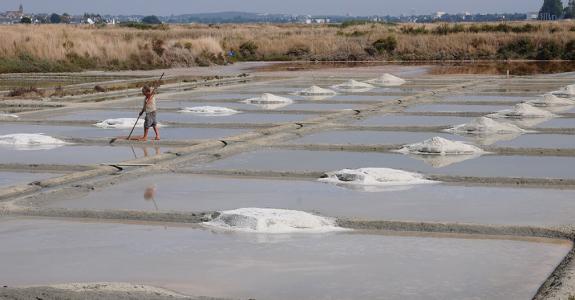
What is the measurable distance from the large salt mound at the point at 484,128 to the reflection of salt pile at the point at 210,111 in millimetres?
4507

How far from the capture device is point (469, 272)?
607cm

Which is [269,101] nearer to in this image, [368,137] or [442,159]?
[368,137]

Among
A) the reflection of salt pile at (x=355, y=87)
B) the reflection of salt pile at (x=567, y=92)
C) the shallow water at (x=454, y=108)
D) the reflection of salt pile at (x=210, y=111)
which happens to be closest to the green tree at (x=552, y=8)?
the reflection of salt pile at (x=355, y=87)

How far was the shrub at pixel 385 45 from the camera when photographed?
4425 cm

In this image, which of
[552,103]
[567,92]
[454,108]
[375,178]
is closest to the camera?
[375,178]

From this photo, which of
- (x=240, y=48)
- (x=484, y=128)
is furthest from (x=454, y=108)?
(x=240, y=48)

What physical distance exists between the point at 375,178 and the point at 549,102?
30.5 ft

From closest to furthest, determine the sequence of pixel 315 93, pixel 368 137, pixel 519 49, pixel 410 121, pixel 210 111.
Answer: pixel 368 137 < pixel 410 121 < pixel 210 111 < pixel 315 93 < pixel 519 49

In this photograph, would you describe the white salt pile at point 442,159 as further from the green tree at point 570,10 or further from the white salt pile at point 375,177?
the green tree at point 570,10

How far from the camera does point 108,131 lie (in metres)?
14.4

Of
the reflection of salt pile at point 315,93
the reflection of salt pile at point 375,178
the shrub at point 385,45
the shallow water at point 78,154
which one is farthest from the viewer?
the shrub at point 385,45

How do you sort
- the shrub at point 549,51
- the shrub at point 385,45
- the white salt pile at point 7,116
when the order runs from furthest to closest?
1. the shrub at point 385,45
2. the shrub at point 549,51
3. the white salt pile at point 7,116

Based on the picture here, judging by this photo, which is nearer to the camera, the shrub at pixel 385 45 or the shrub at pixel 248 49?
the shrub at pixel 248 49

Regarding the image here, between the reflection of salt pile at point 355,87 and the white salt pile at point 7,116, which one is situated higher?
the white salt pile at point 7,116
